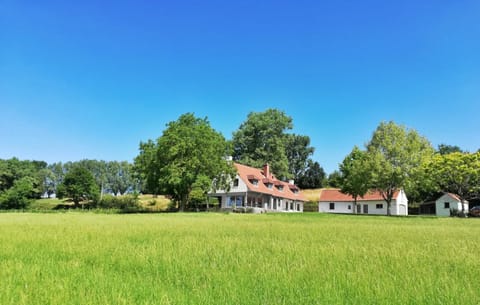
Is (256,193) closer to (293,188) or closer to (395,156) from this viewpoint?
(293,188)

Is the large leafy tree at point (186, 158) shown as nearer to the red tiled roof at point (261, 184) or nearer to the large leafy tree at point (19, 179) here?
the red tiled roof at point (261, 184)

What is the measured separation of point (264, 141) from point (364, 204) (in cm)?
2272

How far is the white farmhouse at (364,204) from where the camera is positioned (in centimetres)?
6600

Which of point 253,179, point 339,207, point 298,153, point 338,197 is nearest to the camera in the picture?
point 253,179

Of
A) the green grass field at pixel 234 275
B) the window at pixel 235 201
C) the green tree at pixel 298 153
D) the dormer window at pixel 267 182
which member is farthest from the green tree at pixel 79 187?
the green grass field at pixel 234 275

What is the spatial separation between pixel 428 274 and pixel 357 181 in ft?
140

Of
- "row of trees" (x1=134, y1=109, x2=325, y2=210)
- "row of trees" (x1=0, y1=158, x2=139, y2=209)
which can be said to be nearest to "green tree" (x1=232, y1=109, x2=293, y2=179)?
"row of trees" (x1=0, y1=158, x2=139, y2=209)

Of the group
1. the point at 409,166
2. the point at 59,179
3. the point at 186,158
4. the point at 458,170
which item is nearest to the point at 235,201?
the point at 186,158

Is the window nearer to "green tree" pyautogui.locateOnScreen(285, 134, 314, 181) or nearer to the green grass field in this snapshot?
"green tree" pyautogui.locateOnScreen(285, 134, 314, 181)

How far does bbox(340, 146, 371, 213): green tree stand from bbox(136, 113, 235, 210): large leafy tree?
1631 cm

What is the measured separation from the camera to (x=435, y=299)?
4121mm

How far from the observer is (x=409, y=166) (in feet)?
140

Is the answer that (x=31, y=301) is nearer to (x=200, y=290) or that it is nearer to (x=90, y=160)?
(x=200, y=290)

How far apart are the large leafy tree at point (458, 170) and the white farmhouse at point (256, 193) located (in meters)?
22.9
